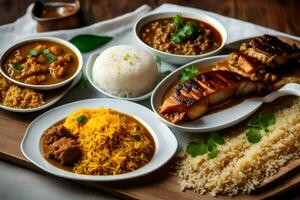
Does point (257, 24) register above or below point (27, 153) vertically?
below

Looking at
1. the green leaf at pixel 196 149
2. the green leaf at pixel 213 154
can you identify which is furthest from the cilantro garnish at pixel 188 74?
the green leaf at pixel 213 154

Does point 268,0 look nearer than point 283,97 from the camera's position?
No

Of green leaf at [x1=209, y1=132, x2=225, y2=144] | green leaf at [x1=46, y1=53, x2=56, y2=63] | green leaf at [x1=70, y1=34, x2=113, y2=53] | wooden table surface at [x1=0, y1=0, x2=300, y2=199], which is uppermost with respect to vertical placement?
green leaf at [x1=46, y1=53, x2=56, y2=63]

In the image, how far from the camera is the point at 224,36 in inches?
234

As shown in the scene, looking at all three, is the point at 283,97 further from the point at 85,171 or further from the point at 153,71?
the point at 85,171

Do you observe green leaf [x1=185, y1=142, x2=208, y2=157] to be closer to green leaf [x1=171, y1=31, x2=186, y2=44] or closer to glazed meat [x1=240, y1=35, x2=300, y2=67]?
glazed meat [x1=240, y1=35, x2=300, y2=67]

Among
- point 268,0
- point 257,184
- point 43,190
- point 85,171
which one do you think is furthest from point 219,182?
point 268,0

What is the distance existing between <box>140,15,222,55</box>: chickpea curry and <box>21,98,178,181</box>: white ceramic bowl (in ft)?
3.22

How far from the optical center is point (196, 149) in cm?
459

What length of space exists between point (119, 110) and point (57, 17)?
1830 mm

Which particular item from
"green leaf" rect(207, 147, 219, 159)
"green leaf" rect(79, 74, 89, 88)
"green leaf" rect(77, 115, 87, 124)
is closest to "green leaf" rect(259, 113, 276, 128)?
"green leaf" rect(207, 147, 219, 159)

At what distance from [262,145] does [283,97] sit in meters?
0.86

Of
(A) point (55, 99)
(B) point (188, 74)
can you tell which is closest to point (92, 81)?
(A) point (55, 99)

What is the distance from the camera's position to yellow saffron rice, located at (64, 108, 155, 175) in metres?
4.40
